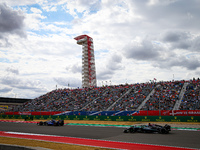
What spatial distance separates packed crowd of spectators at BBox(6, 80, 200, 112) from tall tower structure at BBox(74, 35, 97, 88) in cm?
1480

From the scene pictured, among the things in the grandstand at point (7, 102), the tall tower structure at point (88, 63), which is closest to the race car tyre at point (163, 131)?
the tall tower structure at point (88, 63)

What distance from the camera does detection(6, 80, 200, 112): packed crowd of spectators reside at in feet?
127

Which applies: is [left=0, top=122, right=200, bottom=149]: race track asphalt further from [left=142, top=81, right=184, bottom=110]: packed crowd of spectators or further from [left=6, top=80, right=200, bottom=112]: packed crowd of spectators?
[left=6, top=80, right=200, bottom=112]: packed crowd of spectators

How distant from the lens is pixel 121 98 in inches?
1854

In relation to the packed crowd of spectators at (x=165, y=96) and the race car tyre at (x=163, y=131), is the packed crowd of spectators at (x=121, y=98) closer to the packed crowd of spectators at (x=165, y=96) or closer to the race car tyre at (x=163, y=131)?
the packed crowd of spectators at (x=165, y=96)

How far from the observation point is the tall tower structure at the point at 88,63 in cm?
7781

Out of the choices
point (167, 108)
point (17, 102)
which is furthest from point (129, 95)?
point (17, 102)

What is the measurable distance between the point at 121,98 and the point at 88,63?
35111 mm

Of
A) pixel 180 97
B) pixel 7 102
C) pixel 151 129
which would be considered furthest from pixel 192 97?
pixel 7 102

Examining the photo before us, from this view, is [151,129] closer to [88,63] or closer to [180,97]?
[180,97]

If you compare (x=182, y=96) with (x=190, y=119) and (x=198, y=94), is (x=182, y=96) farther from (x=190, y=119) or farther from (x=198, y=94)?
(x=190, y=119)

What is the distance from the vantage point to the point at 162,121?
32125mm

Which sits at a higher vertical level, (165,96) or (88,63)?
(88,63)

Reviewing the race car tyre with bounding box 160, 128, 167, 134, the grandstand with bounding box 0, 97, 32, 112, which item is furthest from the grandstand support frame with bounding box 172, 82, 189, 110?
the grandstand with bounding box 0, 97, 32, 112
